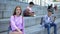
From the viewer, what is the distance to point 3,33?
26.1ft

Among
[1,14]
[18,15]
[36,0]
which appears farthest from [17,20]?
[36,0]

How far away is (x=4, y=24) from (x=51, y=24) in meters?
3.01

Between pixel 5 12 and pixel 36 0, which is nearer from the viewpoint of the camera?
pixel 5 12

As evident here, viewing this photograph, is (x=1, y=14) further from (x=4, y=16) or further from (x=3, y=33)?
(x=3, y=33)

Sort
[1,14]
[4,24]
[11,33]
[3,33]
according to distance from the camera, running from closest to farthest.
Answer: [11,33] → [3,33] → [4,24] → [1,14]

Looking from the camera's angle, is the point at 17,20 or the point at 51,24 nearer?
the point at 17,20

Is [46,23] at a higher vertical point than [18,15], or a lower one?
lower

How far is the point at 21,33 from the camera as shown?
684 cm

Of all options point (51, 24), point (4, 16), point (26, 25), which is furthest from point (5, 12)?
point (51, 24)

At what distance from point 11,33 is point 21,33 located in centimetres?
33

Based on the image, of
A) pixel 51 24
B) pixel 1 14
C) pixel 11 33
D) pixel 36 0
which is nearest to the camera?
pixel 11 33

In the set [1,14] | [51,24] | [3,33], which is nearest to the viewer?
[3,33]

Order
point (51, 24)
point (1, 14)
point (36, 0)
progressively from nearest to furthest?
point (1, 14) → point (51, 24) → point (36, 0)

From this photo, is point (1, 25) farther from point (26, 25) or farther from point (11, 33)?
point (26, 25)
